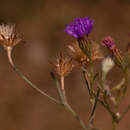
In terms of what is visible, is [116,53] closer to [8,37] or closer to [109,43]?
[109,43]

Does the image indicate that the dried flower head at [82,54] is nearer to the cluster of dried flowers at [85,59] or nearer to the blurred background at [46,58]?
the cluster of dried flowers at [85,59]

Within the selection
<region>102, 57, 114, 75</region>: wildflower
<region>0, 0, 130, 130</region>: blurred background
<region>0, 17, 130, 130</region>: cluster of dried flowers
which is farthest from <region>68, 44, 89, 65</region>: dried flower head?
<region>0, 0, 130, 130</region>: blurred background

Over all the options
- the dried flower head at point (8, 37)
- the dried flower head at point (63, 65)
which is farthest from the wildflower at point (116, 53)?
the dried flower head at point (8, 37)

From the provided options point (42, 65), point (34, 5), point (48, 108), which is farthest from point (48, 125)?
point (34, 5)

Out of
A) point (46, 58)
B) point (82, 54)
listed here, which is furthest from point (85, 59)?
point (46, 58)

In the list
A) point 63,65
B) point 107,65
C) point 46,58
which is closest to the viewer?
point 107,65

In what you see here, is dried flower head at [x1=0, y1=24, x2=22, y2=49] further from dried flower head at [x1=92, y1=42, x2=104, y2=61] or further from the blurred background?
the blurred background
